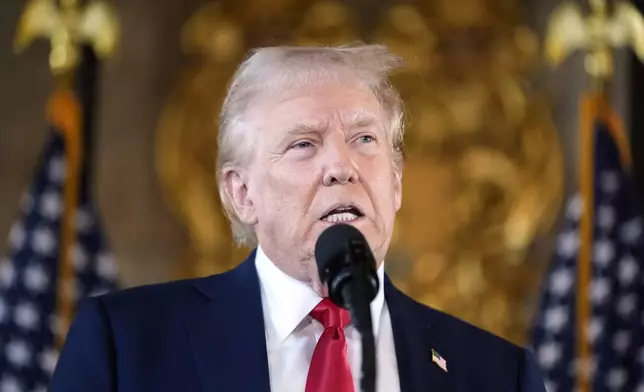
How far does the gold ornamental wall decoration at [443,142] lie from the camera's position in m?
5.39

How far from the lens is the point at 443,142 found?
549cm

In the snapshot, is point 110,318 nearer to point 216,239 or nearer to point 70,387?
point 70,387

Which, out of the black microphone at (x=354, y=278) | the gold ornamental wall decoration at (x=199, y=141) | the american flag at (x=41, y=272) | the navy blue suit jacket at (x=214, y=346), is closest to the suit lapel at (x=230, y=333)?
the navy blue suit jacket at (x=214, y=346)

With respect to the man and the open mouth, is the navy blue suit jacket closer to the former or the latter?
the man

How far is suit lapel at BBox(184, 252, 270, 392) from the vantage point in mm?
2104

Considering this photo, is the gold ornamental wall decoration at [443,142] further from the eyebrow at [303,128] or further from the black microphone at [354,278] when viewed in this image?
the black microphone at [354,278]

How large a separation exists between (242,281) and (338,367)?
0.30 meters

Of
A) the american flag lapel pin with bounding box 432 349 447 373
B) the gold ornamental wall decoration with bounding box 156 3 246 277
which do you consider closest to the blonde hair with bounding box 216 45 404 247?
the american flag lapel pin with bounding box 432 349 447 373

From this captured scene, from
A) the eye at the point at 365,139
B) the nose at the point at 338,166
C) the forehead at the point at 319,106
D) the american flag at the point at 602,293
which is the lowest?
the american flag at the point at 602,293

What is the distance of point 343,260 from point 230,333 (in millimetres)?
528

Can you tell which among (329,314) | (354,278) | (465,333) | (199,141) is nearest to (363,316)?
(354,278)

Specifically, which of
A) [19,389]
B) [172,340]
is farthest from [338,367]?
[19,389]

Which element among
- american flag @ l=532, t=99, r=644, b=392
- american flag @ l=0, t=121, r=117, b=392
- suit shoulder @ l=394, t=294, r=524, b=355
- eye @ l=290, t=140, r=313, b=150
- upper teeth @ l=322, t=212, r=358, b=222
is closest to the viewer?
upper teeth @ l=322, t=212, r=358, b=222

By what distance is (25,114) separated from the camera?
5.27 m
